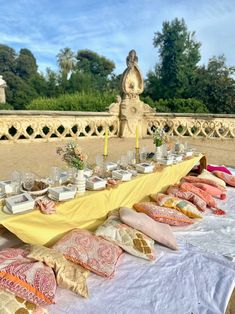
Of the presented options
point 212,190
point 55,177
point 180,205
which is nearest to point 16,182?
point 55,177

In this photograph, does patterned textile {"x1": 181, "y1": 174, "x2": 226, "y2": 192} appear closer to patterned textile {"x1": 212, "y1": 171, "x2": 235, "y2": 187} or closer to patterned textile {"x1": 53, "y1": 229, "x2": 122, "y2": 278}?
patterned textile {"x1": 212, "y1": 171, "x2": 235, "y2": 187}

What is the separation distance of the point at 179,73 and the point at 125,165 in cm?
1811

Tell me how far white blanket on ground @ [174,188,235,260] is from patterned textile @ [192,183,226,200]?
483 millimetres

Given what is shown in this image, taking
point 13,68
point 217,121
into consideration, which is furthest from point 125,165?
point 13,68

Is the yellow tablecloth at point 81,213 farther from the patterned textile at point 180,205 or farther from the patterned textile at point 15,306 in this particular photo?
the patterned textile at point 15,306

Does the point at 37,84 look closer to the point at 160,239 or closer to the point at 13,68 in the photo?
the point at 160,239

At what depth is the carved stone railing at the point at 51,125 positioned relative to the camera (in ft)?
27.1

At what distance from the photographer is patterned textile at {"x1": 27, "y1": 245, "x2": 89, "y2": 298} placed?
2.03 m

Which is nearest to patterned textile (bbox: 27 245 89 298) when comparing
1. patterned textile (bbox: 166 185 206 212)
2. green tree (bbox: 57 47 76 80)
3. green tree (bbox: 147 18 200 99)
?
patterned textile (bbox: 166 185 206 212)

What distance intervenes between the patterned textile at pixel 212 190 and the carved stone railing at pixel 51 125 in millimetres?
4778

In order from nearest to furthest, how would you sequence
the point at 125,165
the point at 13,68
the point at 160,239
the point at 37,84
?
1. the point at 160,239
2. the point at 125,165
3. the point at 37,84
4. the point at 13,68

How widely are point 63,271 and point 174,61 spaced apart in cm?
2141

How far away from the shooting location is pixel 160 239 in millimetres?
2740

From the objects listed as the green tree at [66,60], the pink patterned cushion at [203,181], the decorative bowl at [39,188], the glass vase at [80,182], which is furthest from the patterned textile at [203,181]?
the green tree at [66,60]
